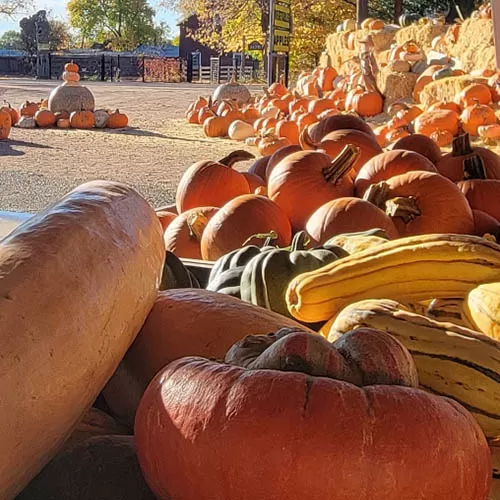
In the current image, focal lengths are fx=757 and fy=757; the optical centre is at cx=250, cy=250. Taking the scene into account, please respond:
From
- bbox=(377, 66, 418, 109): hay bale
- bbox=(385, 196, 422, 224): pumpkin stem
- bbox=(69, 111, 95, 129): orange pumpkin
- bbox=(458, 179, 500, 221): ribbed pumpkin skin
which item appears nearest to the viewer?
bbox=(385, 196, 422, 224): pumpkin stem

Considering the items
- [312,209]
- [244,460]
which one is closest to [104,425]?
[244,460]

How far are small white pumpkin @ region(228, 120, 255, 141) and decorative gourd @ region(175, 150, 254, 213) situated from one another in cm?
914

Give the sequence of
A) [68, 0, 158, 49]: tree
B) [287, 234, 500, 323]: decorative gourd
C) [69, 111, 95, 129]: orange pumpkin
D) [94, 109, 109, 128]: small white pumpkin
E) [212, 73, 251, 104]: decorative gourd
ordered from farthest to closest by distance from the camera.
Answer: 1. [68, 0, 158, 49]: tree
2. [212, 73, 251, 104]: decorative gourd
3. [94, 109, 109, 128]: small white pumpkin
4. [69, 111, 95, 129]: orange pumpkin
5. [287, 234, 500, 323]: decorative gourd

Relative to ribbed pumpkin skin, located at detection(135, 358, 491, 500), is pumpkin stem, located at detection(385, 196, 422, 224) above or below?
below

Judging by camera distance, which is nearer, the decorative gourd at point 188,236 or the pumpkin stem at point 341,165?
the decorative gourd at point 188,236

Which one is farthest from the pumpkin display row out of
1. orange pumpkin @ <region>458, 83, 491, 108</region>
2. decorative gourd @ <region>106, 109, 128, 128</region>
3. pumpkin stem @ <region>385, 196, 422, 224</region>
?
decorative gourd @ <region>106, 109, 128, 128</region>

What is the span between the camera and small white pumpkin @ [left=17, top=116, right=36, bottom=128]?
1407 centimetres

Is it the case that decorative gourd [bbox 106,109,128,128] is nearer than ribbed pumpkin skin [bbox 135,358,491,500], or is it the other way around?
ribbed pumpkin skin [bbox 135,358,491,500]

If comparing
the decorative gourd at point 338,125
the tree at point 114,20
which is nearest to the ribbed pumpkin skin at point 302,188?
the decorative gourd at point 338,125

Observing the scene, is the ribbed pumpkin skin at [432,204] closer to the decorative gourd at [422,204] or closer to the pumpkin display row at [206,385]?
the decorative gourd at [422,204]

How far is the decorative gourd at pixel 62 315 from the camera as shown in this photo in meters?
0.87

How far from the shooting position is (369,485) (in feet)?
2.55

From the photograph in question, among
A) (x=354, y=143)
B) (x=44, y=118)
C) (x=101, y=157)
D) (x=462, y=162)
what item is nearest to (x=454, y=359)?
(x=462, y=162)

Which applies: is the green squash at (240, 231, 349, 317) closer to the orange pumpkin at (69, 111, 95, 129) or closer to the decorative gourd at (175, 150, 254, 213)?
the decorative gourd at (175, 150, 254, 213)
